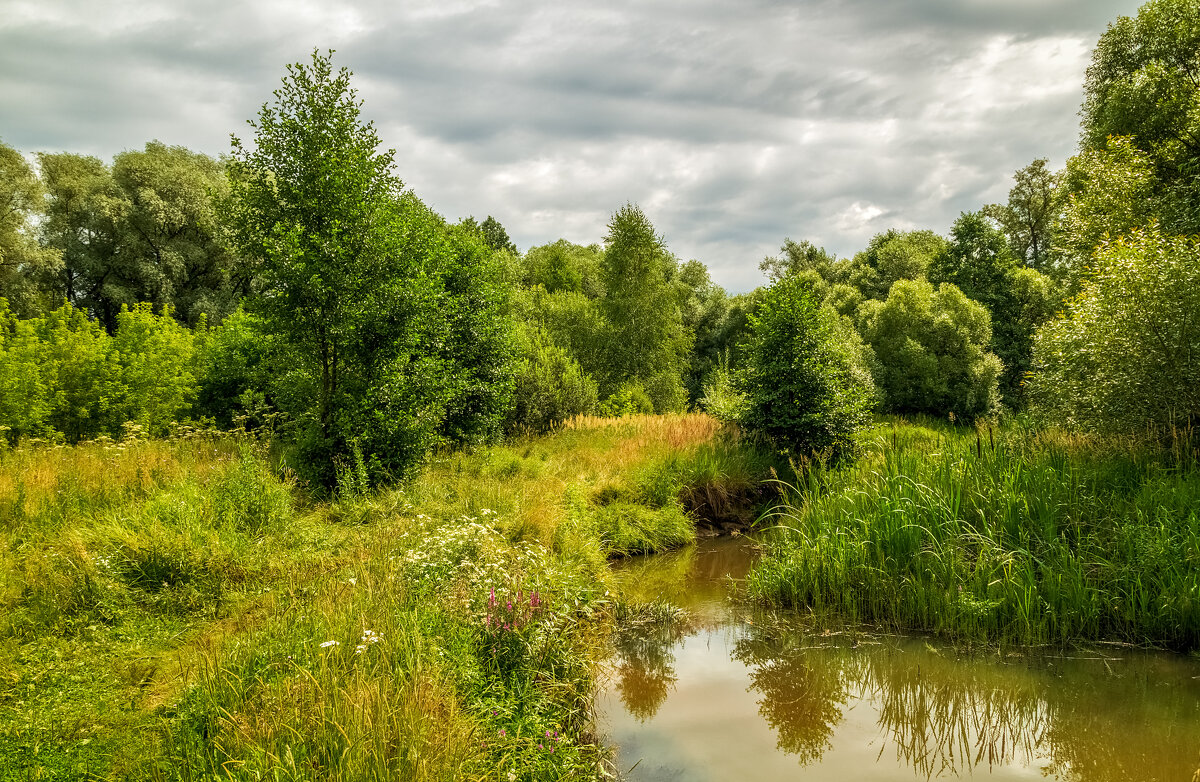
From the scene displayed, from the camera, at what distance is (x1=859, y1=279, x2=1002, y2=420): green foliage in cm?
2850

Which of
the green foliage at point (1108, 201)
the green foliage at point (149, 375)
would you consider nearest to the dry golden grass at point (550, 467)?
the green foliage at point (149, 375)

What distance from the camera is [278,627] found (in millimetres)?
4898

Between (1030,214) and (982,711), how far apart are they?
42.4 metres

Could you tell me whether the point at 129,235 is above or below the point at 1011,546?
above

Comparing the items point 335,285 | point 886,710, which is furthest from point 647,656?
point 335,285

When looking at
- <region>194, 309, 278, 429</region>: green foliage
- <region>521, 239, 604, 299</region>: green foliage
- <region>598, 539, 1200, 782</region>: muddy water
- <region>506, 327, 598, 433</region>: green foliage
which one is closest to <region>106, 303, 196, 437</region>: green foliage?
<region>194, 309, 278, 429</region>: green foliage

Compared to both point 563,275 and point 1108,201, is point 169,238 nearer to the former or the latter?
point 563,275

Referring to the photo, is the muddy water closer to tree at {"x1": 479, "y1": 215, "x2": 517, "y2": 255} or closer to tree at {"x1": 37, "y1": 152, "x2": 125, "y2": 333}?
tree at {"x1": 37, "y1": 152, "x2": 125, "y2": 333}

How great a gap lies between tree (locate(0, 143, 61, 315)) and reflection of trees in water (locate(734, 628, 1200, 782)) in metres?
31.3

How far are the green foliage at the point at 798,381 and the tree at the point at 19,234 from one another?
92.0ft

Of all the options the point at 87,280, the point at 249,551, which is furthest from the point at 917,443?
the point at 87,280

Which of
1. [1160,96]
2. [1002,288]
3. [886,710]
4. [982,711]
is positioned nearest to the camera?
[982,711]

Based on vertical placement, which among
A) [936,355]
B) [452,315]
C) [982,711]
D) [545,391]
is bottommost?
[982,711]

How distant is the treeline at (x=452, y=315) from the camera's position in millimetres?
10969
